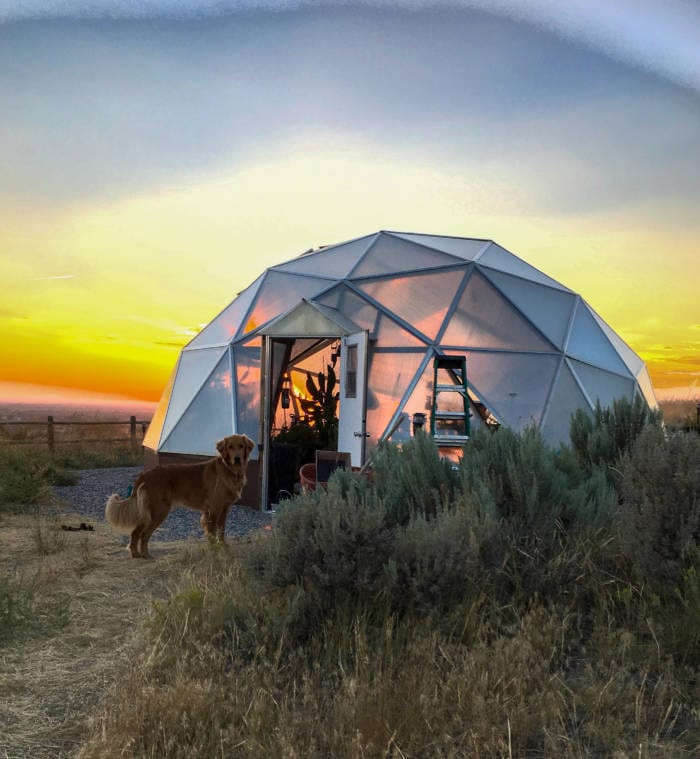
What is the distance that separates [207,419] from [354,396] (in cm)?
291

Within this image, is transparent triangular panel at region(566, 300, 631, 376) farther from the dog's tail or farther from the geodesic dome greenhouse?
the dog's tail

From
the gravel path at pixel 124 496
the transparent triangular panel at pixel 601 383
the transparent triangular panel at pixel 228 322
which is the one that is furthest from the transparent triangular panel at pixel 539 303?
the gravel path at pixel 124 496

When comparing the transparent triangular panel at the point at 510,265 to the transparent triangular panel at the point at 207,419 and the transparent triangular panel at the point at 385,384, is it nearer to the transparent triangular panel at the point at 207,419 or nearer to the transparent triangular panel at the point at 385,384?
the transparent triangular panel at the point at 385,384

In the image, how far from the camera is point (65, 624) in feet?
17.1

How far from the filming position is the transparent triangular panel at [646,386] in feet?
49.6

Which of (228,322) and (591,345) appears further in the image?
(228,322)

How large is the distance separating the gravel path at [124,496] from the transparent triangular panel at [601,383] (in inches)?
228

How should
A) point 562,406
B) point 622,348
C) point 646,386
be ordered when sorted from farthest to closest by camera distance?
point 646,386 < point 622,348 < point 562,406

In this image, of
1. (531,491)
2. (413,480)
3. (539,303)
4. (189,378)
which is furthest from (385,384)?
(531,491)

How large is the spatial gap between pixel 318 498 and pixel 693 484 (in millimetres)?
2399

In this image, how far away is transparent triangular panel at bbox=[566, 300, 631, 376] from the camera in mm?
13062

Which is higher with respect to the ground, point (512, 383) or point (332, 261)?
point (332, 261)

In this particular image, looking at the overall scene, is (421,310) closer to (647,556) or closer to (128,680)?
(647,556)

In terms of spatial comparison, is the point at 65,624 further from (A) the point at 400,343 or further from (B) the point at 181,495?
(A) the point at 400,343
